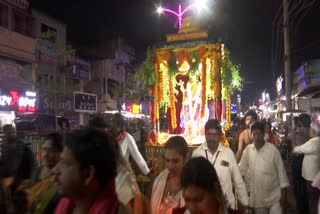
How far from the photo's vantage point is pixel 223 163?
14.7ft

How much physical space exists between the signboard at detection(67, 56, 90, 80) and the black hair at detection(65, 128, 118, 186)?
3191 cm

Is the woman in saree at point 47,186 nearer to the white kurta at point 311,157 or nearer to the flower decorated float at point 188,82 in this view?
the white kurta at point 311,157

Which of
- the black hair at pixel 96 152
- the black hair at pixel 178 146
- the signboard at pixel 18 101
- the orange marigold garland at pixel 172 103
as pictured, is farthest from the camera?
the signboard at pixel 18 101

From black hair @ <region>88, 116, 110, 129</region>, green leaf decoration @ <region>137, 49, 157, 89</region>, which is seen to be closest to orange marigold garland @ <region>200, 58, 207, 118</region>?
green leaf decoration @ <region>137, 49, 157, 89</region>

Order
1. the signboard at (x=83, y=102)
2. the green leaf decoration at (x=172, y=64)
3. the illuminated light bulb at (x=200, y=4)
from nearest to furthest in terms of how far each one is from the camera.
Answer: the green leaf decoration at (x=172, y=64) → the illuminated light bulb at (x=200, y=4) → the signboard at (x=83, y=102)

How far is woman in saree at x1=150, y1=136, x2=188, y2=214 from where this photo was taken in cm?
330

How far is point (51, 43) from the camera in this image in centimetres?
2855

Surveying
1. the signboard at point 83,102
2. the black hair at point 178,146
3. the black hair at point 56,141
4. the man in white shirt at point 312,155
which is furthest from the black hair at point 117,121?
the signboard at point 83,102

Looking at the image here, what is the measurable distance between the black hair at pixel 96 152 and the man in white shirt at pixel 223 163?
2.57 metres

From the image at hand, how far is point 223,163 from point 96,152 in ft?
9.01

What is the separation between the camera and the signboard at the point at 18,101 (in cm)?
2022

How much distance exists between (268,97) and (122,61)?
33862 mm

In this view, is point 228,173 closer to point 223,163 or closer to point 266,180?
point 223,163

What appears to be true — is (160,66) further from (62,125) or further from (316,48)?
(316,48)
